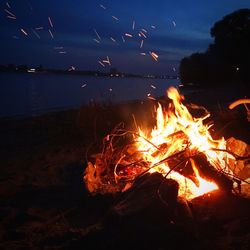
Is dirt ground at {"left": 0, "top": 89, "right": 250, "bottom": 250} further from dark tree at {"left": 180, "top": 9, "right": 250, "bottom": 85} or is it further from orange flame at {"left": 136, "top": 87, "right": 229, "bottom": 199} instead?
dark tree at {"left": 180, "top": 9, "right": 250, "bottom": 85}

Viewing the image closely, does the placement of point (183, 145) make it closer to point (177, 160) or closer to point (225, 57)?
point (177, 160)

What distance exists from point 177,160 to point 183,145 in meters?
0.32

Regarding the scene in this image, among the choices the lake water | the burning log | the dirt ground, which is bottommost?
the dirt ground

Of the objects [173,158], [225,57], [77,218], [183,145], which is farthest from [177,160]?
[225,57]

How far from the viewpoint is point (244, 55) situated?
37.5 m

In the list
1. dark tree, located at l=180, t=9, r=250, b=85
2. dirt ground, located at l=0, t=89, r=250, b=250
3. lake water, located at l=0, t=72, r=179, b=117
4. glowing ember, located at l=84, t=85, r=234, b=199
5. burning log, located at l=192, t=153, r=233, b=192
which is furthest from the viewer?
dark tree, located at l=180, t=9, r=250, b=85

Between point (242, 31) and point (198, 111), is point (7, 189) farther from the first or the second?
point (242, 31)

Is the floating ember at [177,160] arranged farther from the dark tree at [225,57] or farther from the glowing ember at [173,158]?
the dark tree at [225,57]

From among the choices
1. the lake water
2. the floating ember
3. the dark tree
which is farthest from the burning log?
the dark tree

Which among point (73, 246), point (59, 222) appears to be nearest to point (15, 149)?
point (59, 222)

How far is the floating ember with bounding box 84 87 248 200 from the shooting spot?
4391 millimetres

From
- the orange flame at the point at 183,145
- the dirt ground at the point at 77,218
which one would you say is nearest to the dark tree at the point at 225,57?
the dirt ground at the point at 77,218

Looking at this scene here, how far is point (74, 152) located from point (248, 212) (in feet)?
14.8

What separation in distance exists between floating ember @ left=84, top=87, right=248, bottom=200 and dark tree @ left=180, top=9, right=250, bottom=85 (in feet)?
108
